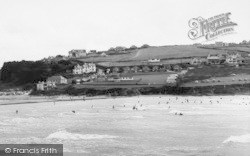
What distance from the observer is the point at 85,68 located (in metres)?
150

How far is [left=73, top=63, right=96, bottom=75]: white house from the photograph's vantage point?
14900 centimetres

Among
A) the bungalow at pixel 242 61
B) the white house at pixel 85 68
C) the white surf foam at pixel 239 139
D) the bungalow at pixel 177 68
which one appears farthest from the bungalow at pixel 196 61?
the white surf foam at pixel 239 139

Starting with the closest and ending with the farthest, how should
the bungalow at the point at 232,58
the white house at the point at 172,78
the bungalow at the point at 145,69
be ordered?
1. the white house at the point at 172,78
2. the bungalow at the point at 232,58
3. the bungalow at the point at 145,69

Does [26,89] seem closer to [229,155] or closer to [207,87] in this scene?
[207,87]

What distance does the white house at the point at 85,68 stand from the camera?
14900 centimetres

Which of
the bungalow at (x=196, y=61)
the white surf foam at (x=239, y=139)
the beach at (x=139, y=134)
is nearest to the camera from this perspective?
the beach at (x=139, y=134)

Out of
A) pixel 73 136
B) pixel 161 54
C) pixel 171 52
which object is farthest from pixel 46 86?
pixel 73 136

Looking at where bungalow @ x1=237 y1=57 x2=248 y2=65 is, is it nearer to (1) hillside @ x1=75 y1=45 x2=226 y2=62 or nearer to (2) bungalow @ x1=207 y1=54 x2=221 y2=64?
(2) bungalow @ x1=207 y1=54 x2=221 y2=64

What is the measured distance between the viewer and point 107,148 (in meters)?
32.8

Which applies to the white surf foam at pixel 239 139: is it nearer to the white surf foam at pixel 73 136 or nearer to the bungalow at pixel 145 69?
the white surf foam at pixel 73 136

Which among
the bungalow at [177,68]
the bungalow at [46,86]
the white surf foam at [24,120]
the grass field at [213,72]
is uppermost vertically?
the bungalow at [177,68]

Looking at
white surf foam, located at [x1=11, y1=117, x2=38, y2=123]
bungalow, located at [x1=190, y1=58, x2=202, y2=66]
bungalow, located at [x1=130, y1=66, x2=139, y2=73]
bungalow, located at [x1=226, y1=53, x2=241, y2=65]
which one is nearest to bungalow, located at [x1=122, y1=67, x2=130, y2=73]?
bungalow, located at [x1=130, y1=66, x2=139, y2=73]

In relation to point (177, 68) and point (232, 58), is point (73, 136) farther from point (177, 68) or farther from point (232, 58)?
point (232, 58)

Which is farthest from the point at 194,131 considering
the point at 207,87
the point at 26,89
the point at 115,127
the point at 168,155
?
the point at 26,89
